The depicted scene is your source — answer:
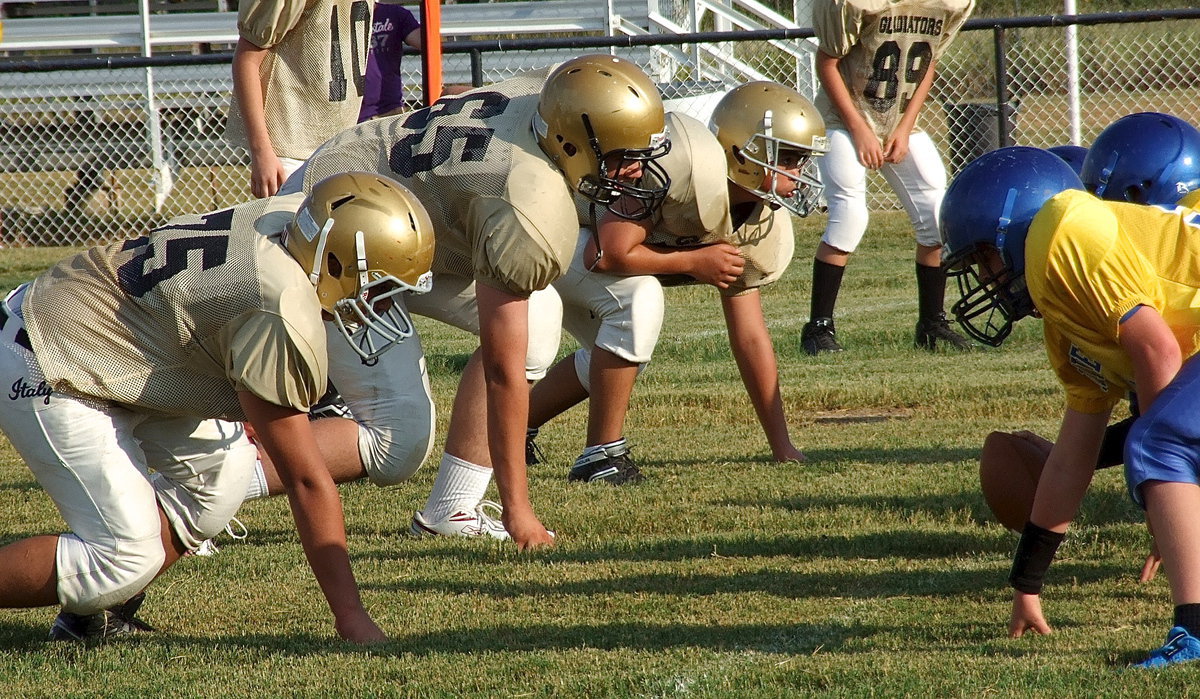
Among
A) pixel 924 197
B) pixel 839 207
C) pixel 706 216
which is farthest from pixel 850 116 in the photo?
pixel 706 216

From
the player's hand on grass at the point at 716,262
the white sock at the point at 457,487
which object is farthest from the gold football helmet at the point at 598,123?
the white sock at the point at 457,487

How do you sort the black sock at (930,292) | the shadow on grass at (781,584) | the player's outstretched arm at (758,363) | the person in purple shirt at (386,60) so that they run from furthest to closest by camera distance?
1. the black sock at (930,292)
2. the person in purple shirt at (386,60)
3. the player's outstretched arm at (758,363)
4. the shadow on grass at (781,584)

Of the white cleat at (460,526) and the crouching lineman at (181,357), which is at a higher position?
the crouching lineman at (181,357)

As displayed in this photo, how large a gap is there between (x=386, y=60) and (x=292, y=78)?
1346 mm

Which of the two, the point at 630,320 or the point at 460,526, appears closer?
the point at 460,526

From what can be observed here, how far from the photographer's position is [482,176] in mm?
4125

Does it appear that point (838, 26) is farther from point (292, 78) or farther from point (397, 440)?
point (397, 440)

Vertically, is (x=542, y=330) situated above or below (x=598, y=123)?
below

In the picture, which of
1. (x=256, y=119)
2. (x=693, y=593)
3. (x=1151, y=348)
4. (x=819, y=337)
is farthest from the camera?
(x=819, y=337)

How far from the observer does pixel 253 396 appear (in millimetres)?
3291

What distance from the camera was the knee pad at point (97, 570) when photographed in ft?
11.5

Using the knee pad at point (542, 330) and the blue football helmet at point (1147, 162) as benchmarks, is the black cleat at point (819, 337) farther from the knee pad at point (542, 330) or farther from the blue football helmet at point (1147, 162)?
the blue football helmet at point (1147, 162)

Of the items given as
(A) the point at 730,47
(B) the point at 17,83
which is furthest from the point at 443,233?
(B) the point at 17,83

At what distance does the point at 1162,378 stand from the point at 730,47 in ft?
36.8
